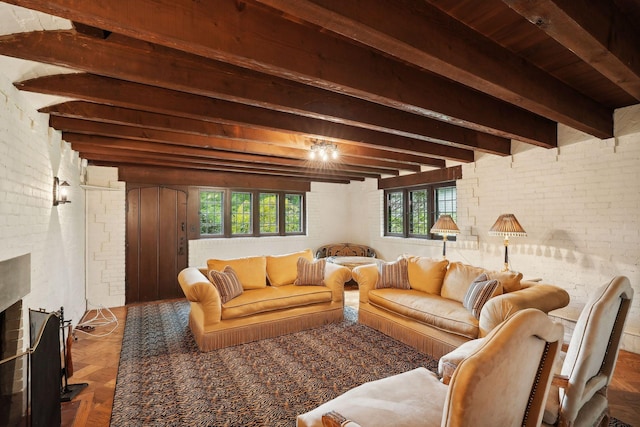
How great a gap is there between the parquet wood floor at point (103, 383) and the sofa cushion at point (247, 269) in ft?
4.27

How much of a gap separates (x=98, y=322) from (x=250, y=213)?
9.89 feet

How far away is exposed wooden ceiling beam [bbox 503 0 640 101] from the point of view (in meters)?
1.33

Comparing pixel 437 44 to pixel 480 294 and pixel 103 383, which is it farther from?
pixel 103 383

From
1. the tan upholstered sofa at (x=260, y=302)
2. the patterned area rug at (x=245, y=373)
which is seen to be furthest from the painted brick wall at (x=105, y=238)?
the tan upholstered sofa at (x=260, y=302)

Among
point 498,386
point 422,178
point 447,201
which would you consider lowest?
point 498,386

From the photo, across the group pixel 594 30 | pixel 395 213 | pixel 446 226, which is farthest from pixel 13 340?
pixel 395 213

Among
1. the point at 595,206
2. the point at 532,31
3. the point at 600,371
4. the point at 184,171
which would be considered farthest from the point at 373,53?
the point at 184,171

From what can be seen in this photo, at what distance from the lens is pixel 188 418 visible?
2.11m

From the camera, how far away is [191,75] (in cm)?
193

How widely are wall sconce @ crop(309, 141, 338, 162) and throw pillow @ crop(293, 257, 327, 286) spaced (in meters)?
1.41

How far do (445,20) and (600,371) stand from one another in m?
2.10

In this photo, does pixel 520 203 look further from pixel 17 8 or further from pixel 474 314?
pixel 17 8

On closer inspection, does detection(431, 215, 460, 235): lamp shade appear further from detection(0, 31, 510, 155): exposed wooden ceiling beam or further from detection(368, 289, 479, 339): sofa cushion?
detection(0, 31, 510, 155): exposed wooden ceiling beam

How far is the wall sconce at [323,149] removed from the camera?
3.49 m
